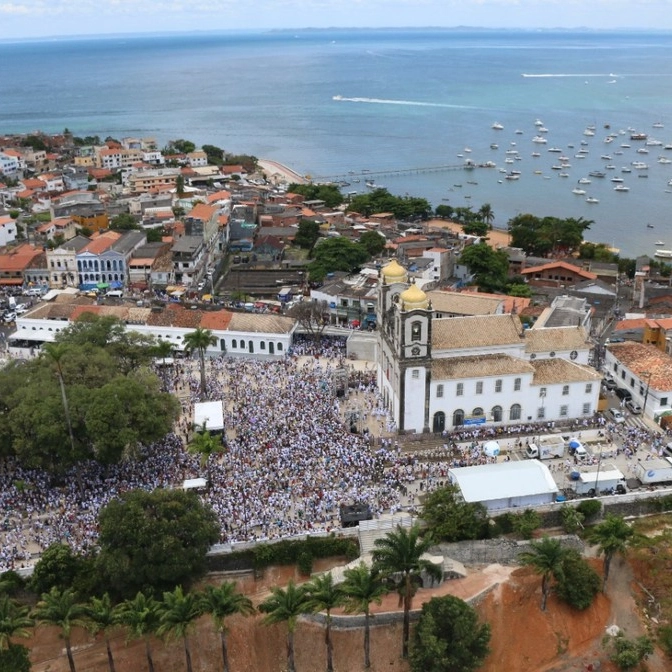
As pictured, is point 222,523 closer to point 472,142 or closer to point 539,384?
point 539,384

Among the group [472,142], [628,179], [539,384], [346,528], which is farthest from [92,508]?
[472,142]

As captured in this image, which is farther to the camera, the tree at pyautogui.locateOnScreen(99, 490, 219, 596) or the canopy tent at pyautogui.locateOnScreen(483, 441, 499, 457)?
the canopy tent at pyautogui.locateOnScreen(483, 441, 499, 457)

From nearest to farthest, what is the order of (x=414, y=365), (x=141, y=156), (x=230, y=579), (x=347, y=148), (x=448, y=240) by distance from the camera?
(x=230, y=579) < (x=414, y=365) < (x=448, y=240) < (x=141, y=156) < (x=347, y=148)

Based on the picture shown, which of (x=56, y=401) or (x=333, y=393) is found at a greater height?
(x=56, y=401)

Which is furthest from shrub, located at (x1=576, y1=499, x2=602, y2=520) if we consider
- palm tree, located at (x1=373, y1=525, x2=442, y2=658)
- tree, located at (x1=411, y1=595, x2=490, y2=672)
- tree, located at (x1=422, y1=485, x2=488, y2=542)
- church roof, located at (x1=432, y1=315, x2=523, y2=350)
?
church roof, located at (x1=432, y1=315, x2=523, y2=350)

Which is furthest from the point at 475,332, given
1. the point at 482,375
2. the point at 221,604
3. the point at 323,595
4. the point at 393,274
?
the point at 221,604

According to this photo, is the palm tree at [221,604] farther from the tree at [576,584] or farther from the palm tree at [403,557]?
the tree at [576,584]

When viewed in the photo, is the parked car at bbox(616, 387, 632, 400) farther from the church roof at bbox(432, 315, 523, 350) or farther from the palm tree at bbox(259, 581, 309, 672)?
the palm tree at bbox(259, 581, 309, 672)
